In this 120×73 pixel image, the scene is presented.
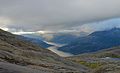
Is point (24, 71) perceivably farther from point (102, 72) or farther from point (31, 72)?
point (102, 72)

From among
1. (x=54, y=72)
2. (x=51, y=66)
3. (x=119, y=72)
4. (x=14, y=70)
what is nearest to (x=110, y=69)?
(x=119, y=72)

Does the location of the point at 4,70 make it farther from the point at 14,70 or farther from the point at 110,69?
the point at 110,69

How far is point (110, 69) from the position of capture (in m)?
46.4

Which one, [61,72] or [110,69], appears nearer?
[110,69]

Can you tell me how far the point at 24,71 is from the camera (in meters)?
40.9

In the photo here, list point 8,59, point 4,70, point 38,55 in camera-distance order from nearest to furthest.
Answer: point 4,70, point 8,59, point 38,55

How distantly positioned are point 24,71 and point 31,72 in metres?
1.29

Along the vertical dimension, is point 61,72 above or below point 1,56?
below

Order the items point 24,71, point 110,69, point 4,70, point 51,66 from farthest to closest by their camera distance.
A: point 51,66
point 110,69
point 24,71
point 4,70

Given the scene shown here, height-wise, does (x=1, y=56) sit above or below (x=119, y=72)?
above

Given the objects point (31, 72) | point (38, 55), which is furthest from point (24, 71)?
point (38, 55)

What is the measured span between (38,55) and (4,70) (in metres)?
42.7

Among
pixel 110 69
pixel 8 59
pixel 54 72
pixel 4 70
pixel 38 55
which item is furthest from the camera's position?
pixel 38 55

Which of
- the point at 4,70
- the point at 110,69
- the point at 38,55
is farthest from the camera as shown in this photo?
the point at 38,55
